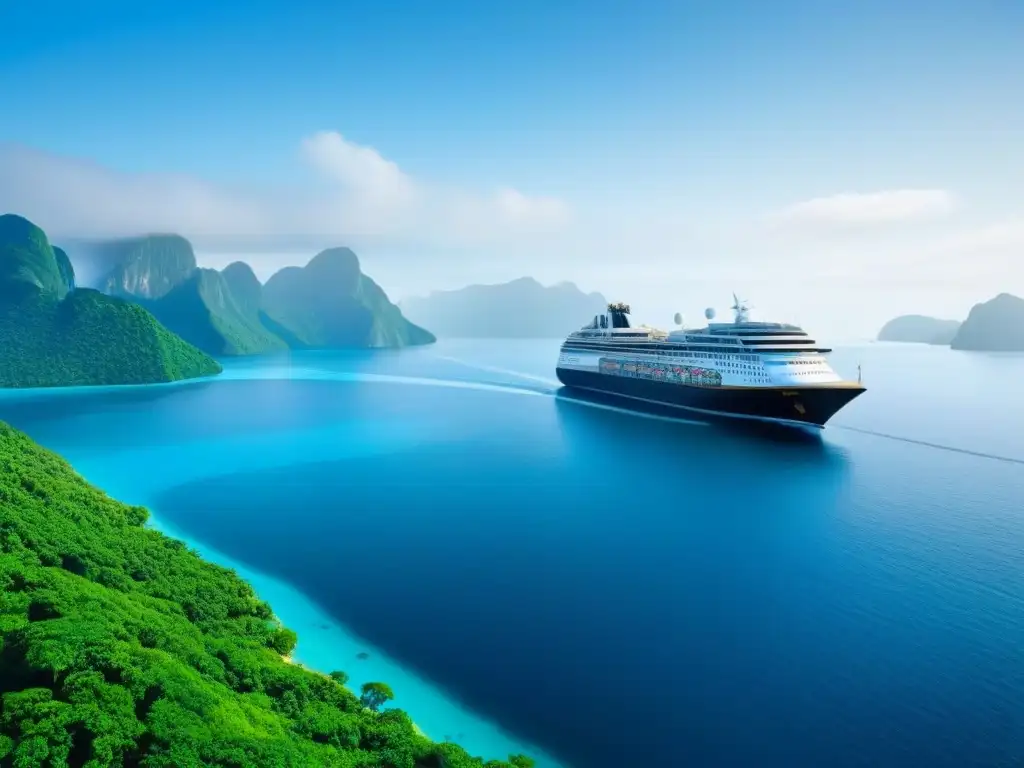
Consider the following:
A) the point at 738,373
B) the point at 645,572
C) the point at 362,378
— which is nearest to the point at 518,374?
the point at 362,378

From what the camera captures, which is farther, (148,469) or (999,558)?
(148,469)

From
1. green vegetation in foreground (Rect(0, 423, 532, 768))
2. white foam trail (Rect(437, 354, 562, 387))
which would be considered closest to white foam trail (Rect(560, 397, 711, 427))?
white foam trail (Rect(437, 354, 562, 387))

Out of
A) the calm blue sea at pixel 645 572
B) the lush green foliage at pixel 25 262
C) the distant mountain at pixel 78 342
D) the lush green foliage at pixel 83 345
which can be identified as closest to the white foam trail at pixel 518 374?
the calm blue sea at pixel 645 572

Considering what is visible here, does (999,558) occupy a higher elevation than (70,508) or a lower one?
lower

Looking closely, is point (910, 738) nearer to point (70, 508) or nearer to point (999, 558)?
point (999, 558)

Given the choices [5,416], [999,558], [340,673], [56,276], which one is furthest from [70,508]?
[56,276]

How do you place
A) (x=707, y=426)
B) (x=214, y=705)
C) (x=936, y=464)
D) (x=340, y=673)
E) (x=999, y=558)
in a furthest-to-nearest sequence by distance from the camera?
(x=707, y=426)
(x=936, y=464)
(x=999, y=558)
(x=340, y=673)
(x=214, y=705)
